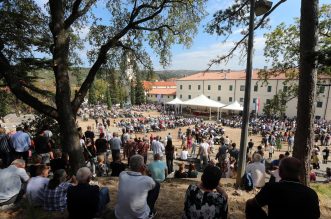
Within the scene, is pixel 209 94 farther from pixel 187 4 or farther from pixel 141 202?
pixel 141 202

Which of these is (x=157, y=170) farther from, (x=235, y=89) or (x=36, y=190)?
(x=235, y=89)

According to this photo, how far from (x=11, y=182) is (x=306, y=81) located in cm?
633

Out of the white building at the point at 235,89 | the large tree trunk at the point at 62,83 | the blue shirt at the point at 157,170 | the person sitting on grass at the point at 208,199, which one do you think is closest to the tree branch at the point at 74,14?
the large tree trunk at the point at 62,83

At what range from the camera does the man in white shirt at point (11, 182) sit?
4.57 m

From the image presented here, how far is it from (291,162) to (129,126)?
27.2 meters

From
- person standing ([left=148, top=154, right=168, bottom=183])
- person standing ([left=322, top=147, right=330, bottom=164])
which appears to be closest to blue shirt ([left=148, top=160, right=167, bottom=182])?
person standing ([left=148, top=154, right=168, bottom=183])

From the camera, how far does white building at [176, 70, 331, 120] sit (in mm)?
43031

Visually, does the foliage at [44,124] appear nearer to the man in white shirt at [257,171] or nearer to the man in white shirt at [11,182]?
the man in white shirt at [11,182]

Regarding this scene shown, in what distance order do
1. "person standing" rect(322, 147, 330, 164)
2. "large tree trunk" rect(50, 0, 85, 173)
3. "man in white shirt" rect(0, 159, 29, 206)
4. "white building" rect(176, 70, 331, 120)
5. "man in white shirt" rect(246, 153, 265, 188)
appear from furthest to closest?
"white building" rect(176, 70, 331, 120), "person standing" rect(322, 147, 330, 164), "man in white shirt" rect(246, 153, 265, 188), "large tree trunk" rect(50, 0, 85, 173), "man in white shirt" rect(0, 159, 29, 206)

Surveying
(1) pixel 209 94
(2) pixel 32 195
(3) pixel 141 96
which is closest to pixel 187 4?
(2) pixel 32 195

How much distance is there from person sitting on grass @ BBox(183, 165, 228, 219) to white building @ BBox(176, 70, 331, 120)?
43.4 m

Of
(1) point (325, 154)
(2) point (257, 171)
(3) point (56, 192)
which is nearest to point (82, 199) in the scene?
(3) point (56, 192)

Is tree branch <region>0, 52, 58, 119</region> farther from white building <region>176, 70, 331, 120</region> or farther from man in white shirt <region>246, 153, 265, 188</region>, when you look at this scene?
white building <region>176, 70, 331, 120</region>

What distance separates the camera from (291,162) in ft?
8.47
